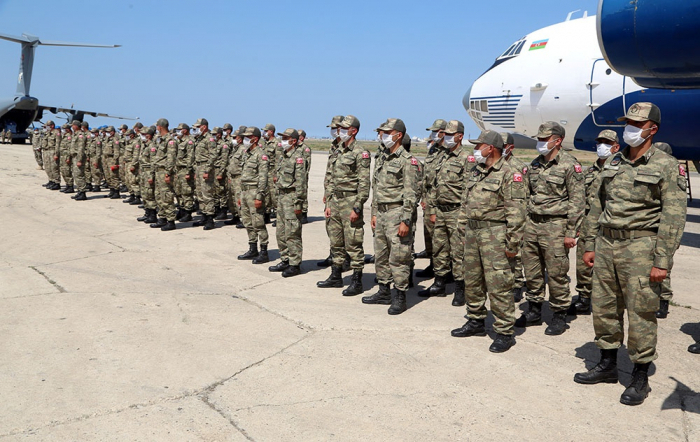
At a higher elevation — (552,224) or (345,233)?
(552,224)

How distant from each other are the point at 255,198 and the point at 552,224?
4.19 meters

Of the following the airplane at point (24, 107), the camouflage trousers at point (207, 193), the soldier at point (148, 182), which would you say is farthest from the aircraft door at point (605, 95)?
the airplane at point (24, 107)

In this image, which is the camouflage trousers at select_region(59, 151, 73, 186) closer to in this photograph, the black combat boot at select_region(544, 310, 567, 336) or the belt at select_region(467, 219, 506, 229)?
the belt at select_region(467, 219, 506, 229)

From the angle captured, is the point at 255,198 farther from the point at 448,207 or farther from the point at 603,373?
the point at 603,373

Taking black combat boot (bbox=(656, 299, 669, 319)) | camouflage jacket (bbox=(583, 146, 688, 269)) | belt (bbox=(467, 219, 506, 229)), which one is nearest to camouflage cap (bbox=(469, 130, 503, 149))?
belt (bbox=(467, 219, 506, 229))

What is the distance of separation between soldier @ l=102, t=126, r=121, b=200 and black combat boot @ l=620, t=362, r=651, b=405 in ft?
44.4

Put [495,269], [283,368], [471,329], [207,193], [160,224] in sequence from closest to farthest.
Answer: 1. [283,368]
2. [495,269]
3. [471,329]
4. [207,193]
5. [160,224]

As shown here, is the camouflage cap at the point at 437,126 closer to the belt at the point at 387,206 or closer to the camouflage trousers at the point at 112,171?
the belt at the point at 387,206

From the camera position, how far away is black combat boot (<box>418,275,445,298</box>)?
6.84 m

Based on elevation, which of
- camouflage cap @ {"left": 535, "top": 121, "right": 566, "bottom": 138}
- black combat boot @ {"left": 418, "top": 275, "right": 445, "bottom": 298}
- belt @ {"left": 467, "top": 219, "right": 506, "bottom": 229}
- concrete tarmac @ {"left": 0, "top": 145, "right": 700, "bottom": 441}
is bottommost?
concrete tarmac @ {"left": 0, "top": 145, "right": 700, "bottom": 441}

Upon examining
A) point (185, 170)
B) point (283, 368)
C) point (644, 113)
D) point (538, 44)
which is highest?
point (538, 44)

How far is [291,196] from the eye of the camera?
7.51 m

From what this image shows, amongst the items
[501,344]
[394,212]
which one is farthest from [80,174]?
[501,344]

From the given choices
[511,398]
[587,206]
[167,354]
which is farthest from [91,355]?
[587,206]
